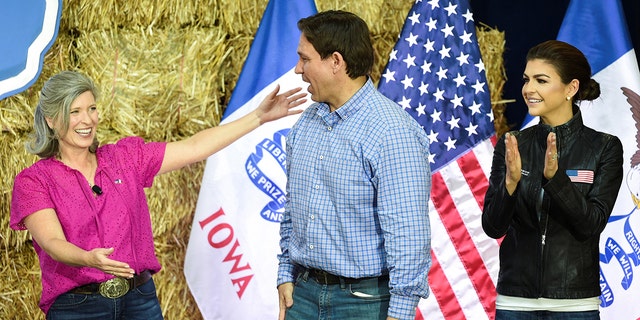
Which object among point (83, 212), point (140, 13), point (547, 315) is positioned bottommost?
point (547, 315)

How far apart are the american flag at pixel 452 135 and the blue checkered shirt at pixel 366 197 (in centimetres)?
177

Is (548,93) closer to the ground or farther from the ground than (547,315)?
farther from the ground

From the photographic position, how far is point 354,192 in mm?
2582

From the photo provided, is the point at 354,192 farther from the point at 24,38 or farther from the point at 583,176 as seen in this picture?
the point at 24,38

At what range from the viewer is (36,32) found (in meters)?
4.29

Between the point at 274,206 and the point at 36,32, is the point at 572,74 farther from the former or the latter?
the point at 36,32

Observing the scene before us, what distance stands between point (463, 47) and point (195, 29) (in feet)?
4.35

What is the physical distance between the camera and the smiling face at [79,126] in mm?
3127

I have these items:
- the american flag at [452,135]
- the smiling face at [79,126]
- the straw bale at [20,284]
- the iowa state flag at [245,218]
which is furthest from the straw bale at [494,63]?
the straw bale at [20,284]

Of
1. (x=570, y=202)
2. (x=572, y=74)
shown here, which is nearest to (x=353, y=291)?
(x=570, y=202)

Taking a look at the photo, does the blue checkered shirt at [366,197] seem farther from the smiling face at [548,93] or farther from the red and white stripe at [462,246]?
the red and white stripe at [462,246]

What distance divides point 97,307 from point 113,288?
8cm

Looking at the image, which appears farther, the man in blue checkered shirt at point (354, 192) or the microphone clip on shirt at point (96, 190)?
the microphone clip on shirt at point (96, 190)

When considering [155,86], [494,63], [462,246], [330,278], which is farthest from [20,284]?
[494,63]
